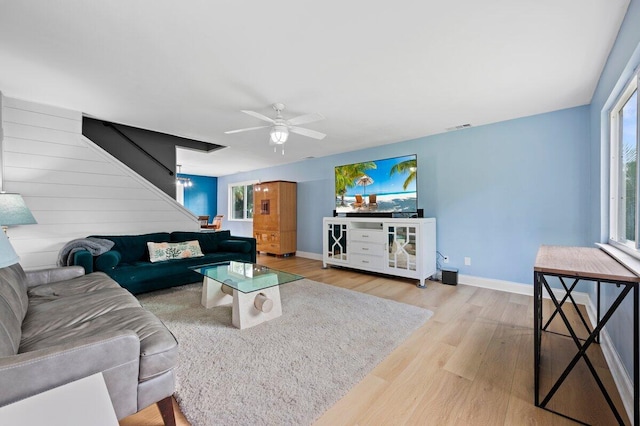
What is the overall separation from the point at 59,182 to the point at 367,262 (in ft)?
14.1

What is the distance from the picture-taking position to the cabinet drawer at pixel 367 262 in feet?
13.3

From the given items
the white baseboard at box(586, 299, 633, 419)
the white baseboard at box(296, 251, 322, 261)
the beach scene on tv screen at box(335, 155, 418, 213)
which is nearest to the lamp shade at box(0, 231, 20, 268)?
the white baseboard at box(586, 299, 633, 419)

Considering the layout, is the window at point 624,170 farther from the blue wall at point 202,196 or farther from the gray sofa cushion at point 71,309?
the blue wall at point 202,196

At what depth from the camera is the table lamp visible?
2.31 meters

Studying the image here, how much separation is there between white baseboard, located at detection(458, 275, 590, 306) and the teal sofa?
324cm

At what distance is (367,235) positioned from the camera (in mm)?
4219

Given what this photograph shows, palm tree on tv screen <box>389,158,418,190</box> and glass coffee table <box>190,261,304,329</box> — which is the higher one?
palm tree on tv screen <box>389,158,418,190</box>

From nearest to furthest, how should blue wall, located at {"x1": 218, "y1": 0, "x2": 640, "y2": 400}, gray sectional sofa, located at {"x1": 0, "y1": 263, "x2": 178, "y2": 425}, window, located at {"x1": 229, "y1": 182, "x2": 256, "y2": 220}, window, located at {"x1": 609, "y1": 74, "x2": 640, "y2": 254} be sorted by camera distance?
gray sectional sofa, located at {"x1": 0, "y1": 263, "x2": 178, "y2": 425} → window, located at {"x1": 609, "y1": 74, "x2": 640, "y2": 254} → blue wall, located at {"x1": 218, "y1": 0, "x2": 640, "y2": 400} → window, located at {"x1": 229, "y1": 182, "x2": 256, "y2": 220}

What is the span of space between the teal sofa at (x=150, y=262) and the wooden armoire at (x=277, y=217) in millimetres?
1639

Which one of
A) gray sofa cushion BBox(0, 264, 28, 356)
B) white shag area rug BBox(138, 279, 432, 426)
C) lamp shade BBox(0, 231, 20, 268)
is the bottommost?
white shag area rug BBox(138, 279, 432, 426)

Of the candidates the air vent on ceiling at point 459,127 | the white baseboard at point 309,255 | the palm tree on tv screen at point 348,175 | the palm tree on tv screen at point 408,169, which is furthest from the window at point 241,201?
the air vent on ceiling at point 459,127

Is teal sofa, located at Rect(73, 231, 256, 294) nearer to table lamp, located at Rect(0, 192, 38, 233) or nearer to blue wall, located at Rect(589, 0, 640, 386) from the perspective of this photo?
table lamp, located at Rect(0, 192, 38, 233)

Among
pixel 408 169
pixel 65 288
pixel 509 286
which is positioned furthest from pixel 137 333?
pixel 509 286

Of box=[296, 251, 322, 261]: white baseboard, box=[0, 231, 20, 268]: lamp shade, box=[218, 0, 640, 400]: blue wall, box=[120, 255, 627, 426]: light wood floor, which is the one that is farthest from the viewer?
box=[296, 251, 322, 261]: white baseboard
